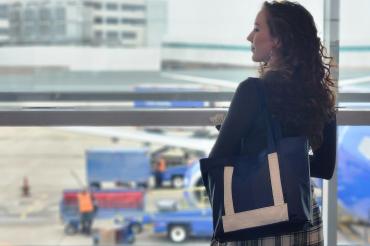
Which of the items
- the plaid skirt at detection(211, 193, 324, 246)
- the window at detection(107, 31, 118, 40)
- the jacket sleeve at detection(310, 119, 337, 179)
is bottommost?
the plaid skirt at detection(211, 193, 324, 246)

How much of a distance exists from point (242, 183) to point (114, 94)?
1101 millimetres

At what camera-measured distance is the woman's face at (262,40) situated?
138 centimetres

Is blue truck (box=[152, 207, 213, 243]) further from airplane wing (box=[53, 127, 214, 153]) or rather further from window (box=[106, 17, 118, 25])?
window (box=[106, 17, 118, 25])

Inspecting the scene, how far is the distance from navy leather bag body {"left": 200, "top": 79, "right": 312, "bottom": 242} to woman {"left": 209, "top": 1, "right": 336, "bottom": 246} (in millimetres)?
29

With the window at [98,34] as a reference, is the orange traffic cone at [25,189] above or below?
below

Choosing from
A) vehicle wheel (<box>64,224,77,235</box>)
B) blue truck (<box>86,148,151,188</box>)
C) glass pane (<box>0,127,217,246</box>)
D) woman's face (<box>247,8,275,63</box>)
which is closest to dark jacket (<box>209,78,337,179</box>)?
woman's face (<box>247,8,275,63</box>)

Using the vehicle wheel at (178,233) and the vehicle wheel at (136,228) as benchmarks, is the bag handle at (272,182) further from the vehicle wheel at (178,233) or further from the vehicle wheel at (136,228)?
the vehicle wheel at (136,228)

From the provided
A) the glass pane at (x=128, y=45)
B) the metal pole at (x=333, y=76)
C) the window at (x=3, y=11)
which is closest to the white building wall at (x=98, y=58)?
the glass pane at (x=128, y=45)

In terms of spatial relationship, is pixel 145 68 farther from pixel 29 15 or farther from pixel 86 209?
pixel 86 209

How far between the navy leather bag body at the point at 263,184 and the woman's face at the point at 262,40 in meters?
0.13

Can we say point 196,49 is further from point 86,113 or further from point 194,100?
point 86,113

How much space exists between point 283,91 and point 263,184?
0.84 ft

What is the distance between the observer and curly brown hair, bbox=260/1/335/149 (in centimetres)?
132

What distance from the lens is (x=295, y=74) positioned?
4.39 feet
